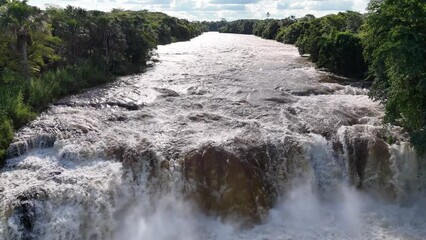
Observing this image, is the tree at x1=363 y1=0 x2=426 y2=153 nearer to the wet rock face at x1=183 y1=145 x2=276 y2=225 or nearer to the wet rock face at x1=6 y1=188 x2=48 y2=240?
the wet rock face at x1=183 y1=145 x2=276 y2=225

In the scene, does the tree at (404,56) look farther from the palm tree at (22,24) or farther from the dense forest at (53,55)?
the palm tree at (22,24)

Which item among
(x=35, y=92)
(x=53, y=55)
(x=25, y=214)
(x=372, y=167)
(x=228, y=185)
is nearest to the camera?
(x=25, y=214)

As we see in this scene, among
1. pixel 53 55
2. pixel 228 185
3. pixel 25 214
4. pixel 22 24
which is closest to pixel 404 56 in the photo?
pixel 228 185

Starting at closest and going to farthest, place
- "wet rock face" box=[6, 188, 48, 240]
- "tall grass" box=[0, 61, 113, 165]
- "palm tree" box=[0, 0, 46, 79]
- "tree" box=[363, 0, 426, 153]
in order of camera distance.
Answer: "wet rock face" box=[6, 188, 48, 240] → "tree" box=[363, 0, 426, 153] → "tall grass" box=[0, 61, 113, 165] → "palm tree" box=[0, 0, 46, 79]

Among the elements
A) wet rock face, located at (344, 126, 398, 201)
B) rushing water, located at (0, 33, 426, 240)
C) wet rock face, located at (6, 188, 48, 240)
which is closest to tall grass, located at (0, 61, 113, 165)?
rushing water, located at (0, 33, 426, 240)

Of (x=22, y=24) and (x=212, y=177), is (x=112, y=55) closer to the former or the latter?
(x=22, y=24)

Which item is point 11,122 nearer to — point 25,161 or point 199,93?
point 25,161

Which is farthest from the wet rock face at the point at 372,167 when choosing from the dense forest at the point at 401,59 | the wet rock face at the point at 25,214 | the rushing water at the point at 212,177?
the wet rock face at the point at 25,214

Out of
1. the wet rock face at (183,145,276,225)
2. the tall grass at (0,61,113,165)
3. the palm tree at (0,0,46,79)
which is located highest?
the palm tree at (0,0,46,79)
